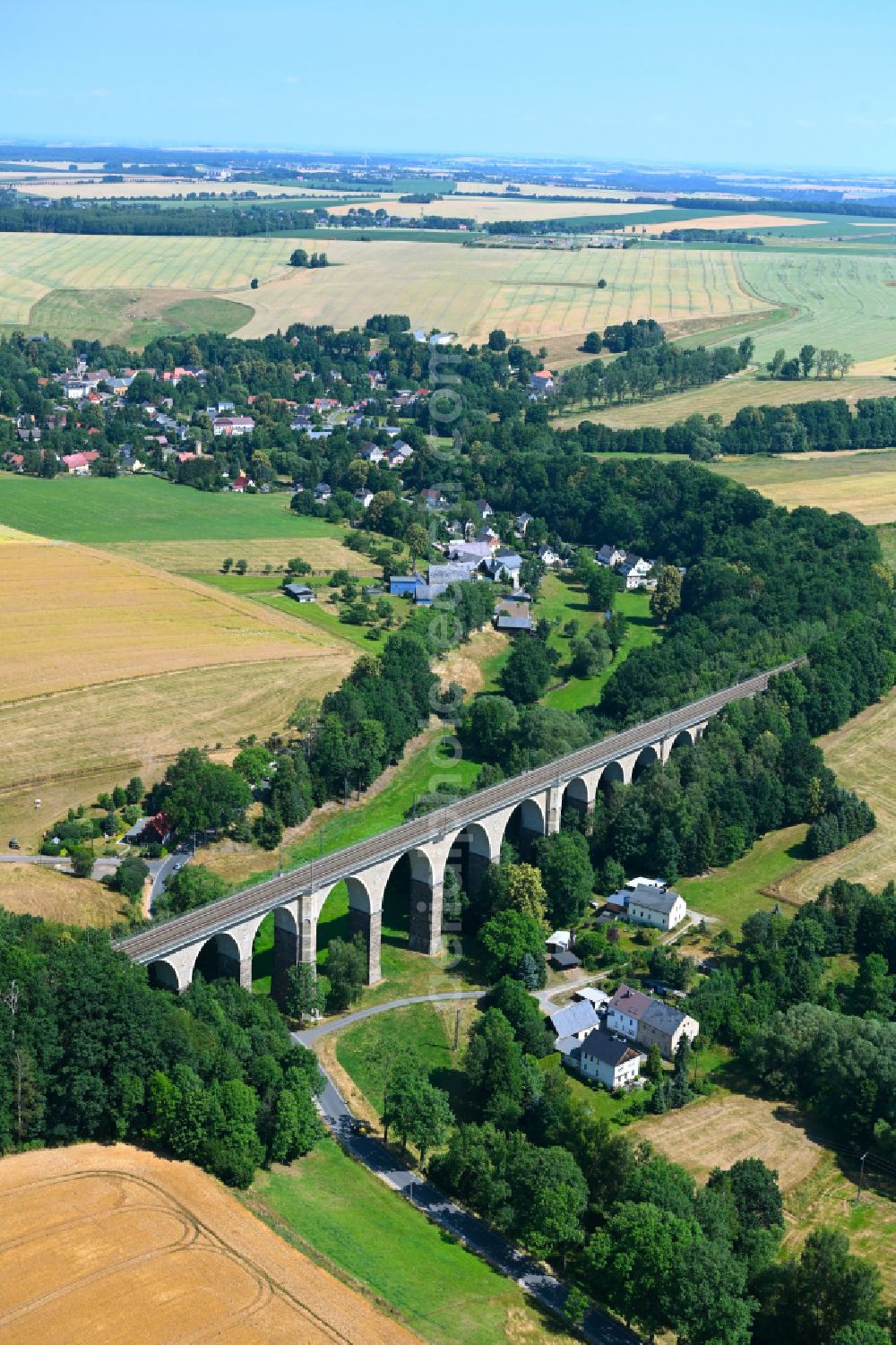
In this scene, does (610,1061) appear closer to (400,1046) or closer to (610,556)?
(400,1046)

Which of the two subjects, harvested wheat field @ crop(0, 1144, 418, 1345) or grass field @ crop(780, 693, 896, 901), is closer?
harvested wheat field @ crop(0, 1144, 418, 1345)

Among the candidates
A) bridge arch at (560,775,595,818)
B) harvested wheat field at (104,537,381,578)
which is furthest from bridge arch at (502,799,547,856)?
harvested wheat field at (104,537,381,578)

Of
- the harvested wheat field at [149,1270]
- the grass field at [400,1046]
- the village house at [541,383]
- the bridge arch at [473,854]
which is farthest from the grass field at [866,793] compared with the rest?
the village house at [541,383]

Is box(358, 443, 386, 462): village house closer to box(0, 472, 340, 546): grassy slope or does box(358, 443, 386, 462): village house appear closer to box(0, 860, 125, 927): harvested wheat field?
box(0, 472, 340, 546): grassy slope

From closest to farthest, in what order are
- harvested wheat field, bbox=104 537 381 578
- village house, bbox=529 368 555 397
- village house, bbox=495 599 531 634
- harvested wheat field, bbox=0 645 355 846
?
harvested wheat field, bbox=0 645 355 846 → village house, bbox=495 599 531 634 → harvested wheat field, bbox=104 537 381 578 → village house, bbox=529 368 555 397

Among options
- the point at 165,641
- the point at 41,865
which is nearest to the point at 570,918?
the point at 41,865

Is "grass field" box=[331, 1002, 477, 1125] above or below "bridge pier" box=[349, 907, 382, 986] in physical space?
below

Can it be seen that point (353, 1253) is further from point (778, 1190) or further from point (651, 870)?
point (651, 870)
